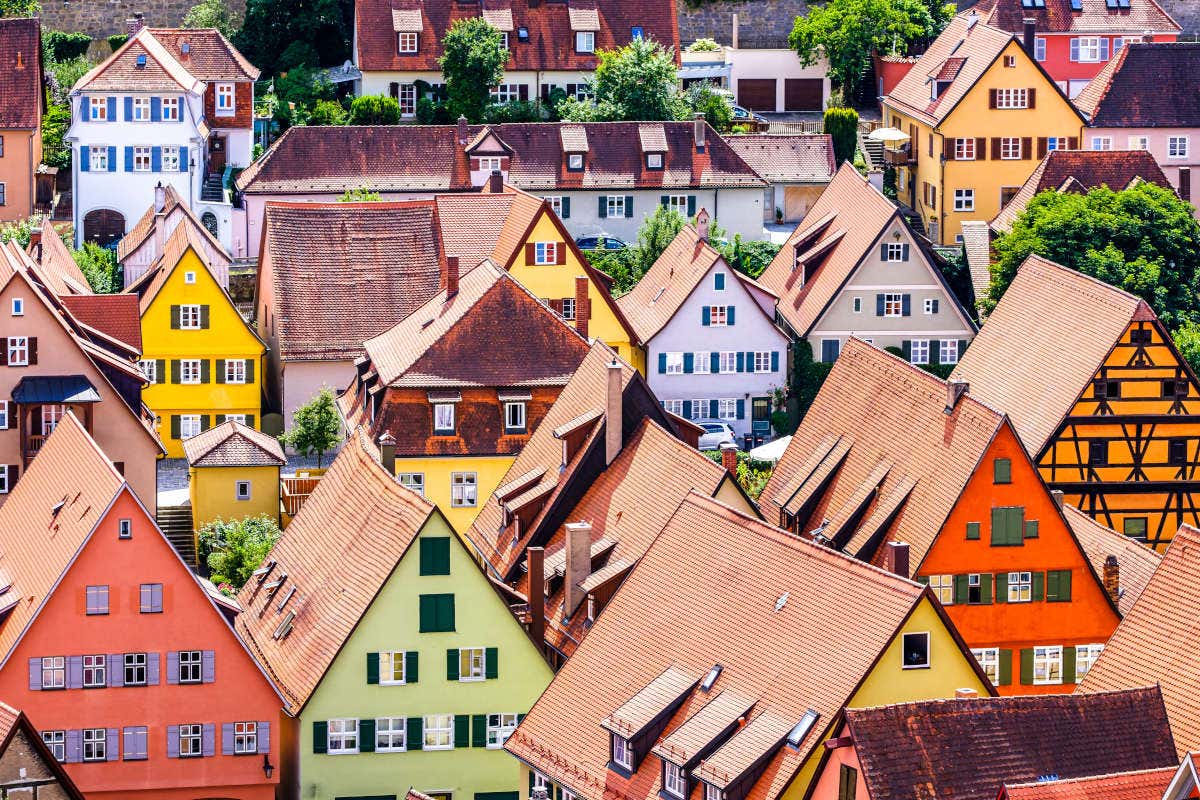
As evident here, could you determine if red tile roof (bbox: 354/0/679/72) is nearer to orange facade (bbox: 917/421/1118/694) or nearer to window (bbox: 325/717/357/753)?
orange facade (bbox: 917/421/1118/694)

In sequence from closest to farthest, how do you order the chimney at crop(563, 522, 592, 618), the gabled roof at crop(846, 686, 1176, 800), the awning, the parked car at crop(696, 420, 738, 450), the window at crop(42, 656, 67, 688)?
the gabled roof at crop(846, 686, 1176, 800), the window at crop(42, 656, 67, 688), the chimney at crop(563, 522, 592, 618), the awning, the parked car at crop(696, 420, 738, 450)

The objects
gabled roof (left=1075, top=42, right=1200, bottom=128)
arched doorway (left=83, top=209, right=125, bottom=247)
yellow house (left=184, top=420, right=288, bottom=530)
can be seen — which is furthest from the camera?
gabled roof (left=1075, top=42, right=1200, bottom=128)

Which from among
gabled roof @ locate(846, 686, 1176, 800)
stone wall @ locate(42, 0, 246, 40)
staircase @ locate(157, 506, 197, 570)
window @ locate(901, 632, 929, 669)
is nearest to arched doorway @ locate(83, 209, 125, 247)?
stone wall @ locate(42, 0, 246, 40)

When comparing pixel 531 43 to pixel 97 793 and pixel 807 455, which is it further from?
pixel 97 793

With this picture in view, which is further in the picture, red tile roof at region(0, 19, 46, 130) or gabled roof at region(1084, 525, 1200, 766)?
red tile roof at region(0, 19, 46, 130)

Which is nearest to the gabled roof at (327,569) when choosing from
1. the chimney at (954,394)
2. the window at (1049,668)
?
the chimney at (954,394)

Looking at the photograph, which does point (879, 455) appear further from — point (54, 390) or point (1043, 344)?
point (54, 390)

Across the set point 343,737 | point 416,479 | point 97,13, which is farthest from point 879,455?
point 97,13
